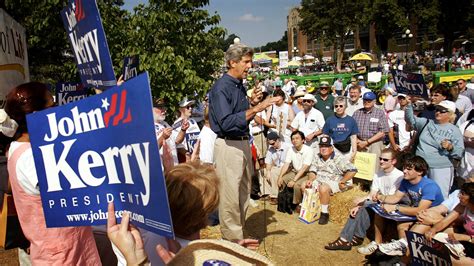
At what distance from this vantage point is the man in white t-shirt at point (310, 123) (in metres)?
7.77

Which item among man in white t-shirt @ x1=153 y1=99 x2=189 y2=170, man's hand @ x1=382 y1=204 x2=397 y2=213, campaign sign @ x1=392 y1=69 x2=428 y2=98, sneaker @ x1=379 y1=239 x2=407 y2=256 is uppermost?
campaign sign @ x1=392 y1=69 x2=428 y2=98

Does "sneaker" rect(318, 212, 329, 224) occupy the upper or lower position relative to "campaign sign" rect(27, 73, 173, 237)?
lower

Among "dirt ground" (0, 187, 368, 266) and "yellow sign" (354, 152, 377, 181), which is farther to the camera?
"yellow sign" (354, 152, 377, 181)

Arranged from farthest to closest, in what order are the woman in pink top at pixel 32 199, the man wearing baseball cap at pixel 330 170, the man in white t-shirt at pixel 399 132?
the man in white t-shirt at pixel 399 132 < the man wearing baseball cap at pixel 330 170 < the woman in pink top at pixel 32 199

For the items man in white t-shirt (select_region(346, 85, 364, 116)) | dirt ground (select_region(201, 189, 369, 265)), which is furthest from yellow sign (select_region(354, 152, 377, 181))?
man in white t-shirt (select_region(346, 85, 364, 116))

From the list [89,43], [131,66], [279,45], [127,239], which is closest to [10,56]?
[131,66]

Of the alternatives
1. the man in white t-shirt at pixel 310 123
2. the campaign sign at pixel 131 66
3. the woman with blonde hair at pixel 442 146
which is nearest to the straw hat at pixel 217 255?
the campaign sign at pixel 131 66

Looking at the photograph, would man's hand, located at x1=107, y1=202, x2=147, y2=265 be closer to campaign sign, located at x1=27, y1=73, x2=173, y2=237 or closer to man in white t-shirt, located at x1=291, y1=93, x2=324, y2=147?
campaign sign, located at x1=27, y1=73, x2=173, y2=237

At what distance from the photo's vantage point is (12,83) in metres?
4.32

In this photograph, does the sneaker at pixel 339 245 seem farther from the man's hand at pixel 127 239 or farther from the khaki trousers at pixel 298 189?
the man's hand at pixel 127 239

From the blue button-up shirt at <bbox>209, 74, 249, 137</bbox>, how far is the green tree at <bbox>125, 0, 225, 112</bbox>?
3405mm

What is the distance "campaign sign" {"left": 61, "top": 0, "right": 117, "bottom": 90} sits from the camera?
110 inches

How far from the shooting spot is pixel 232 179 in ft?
13.4

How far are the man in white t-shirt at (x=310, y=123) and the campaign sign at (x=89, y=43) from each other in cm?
503
